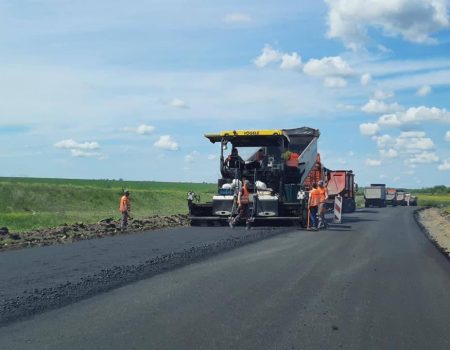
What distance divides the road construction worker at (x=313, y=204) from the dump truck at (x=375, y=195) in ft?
130

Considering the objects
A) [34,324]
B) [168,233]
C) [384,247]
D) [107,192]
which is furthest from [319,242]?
[107,192]

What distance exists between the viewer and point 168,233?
1900 cm

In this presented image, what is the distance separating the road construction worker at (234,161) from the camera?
21.7m

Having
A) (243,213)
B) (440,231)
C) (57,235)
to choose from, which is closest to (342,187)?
(440,231)

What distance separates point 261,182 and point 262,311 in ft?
45.8

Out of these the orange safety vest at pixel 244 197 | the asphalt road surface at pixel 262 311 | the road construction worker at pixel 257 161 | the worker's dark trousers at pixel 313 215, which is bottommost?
the asphalt road surface at pixel 262 311

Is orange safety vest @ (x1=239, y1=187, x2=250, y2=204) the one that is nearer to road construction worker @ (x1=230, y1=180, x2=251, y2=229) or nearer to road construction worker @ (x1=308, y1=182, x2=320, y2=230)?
road construction worker @ (x1=230, y1=180, x2=251, y2=229)

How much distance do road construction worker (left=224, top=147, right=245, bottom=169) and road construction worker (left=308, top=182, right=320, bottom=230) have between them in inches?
105

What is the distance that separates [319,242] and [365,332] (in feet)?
32.3

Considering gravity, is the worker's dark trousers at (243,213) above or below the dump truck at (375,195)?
below

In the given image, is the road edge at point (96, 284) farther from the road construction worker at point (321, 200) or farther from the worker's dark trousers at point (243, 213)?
the road construction worker at point (321, 200)

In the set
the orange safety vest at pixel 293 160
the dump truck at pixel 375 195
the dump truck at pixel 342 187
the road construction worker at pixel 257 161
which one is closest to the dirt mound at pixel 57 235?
the road construction worker at pixel 257 161

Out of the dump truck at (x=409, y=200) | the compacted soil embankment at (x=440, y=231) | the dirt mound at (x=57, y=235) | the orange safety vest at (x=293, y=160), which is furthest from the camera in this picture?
the dump truck at (x=409, y=200)

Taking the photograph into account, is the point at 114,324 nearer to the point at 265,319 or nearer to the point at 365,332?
the point at 265,319
